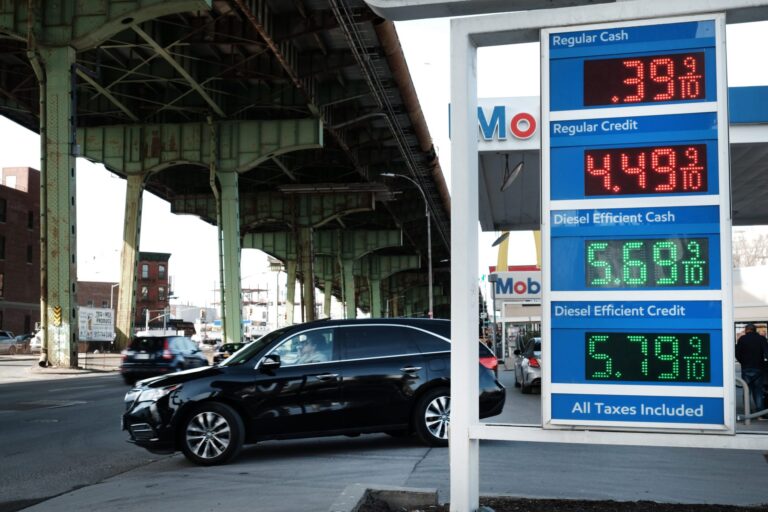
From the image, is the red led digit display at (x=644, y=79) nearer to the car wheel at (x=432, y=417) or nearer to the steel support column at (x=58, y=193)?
Result: the car wheel at (x=432, y=417)

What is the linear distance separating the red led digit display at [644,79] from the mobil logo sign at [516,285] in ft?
126

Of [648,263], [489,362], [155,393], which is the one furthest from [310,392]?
[648,263]

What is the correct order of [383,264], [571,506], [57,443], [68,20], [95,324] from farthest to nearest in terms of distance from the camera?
[383,264] < [95,324] < [68,20] < [57,443] < [571,506]

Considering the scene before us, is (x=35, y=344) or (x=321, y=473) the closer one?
(x=321, y=473)

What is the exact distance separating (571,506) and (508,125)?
39.7 feet

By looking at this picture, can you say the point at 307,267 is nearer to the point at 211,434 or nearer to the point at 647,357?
the point at 211,434

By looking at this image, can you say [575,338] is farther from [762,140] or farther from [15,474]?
[762,140]

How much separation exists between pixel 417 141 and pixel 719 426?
138 ft

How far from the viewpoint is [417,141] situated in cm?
4741

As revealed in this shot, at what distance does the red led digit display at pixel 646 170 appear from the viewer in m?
6.20

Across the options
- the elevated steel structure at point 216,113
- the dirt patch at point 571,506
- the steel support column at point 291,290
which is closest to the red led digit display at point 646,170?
the dirt patch at point 571,506

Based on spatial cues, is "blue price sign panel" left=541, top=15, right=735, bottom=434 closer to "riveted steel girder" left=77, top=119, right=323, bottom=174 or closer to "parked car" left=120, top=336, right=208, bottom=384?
"parked car" left=120, top=336, right=208, bottom=384

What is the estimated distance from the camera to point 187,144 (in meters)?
45.1

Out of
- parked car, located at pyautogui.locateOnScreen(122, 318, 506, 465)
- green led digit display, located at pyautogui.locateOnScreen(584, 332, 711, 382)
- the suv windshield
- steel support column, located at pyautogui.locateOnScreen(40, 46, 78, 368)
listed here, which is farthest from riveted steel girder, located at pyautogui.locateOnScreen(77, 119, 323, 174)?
green led digit display, located at pyautogui.locateOnScreen(584, 332, 711, 382)
